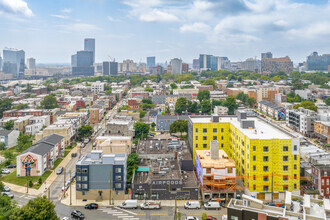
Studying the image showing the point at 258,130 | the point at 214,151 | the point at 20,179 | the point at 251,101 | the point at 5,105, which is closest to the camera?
the point at 214,151

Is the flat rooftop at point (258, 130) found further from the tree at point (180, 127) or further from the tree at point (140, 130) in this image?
the tree at point (140, 130)

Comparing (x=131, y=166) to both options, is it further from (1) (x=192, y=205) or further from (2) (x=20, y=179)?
(2) (x=20, y=179)

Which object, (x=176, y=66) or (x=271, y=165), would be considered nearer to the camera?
(x=271, y=165)

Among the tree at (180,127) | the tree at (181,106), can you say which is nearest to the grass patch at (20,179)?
the tree at (180,127)

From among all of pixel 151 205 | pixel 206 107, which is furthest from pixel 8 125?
pixel 206 107

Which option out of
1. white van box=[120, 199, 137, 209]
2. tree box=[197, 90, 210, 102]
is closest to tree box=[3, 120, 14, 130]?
white van box=[120, 199, 137, 209]

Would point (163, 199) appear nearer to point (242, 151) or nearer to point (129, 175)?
point (129, 175)
